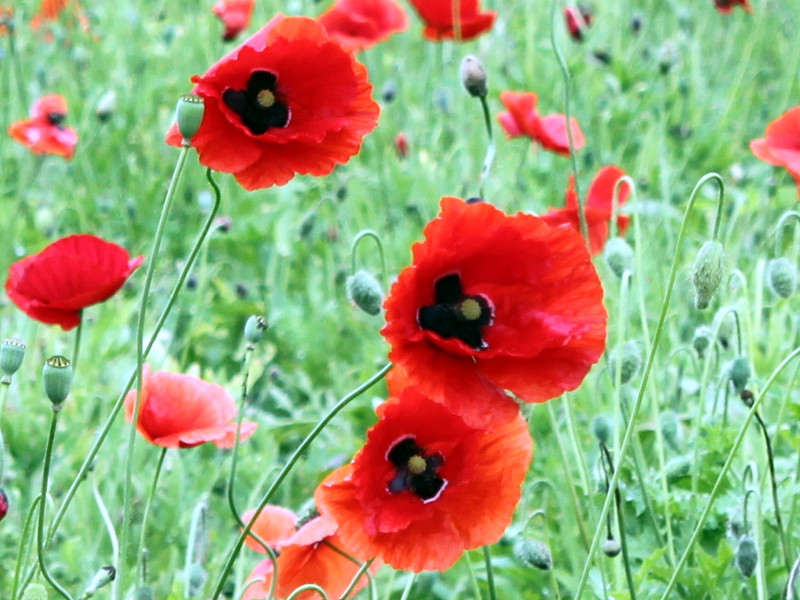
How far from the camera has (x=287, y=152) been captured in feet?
3.77

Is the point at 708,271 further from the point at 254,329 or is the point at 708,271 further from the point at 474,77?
the point at 474,77

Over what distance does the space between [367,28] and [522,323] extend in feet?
6.13

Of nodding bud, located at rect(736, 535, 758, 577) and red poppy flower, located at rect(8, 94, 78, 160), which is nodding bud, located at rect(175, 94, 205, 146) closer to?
nodding bud, located at rect(736, 535, 758, 577)

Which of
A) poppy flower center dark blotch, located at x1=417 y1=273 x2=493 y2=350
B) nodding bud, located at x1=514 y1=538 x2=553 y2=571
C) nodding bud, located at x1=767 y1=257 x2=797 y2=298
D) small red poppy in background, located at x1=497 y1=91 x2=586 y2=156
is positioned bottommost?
nodding bud, located at x1=514 y1=538 x2=553 y2=571

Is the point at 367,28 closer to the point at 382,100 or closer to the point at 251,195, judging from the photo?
the point at 251,195

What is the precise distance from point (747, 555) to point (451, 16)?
176 centimetres

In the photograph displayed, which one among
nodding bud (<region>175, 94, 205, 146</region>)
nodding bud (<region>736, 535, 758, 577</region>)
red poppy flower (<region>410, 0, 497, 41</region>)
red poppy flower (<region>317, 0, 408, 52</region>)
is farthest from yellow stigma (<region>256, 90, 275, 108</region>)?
red poppy flower (<region>410, 0, 497, 41</region>)

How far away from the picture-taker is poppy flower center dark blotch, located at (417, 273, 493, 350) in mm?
1019

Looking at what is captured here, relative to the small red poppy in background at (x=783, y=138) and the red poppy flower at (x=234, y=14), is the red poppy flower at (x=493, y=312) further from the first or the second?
the red poppy flower at (x=234, y=14)

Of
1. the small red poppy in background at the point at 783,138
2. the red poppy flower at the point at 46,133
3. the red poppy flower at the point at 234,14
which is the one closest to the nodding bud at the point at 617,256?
the small red poppy in background at the point at 783,138

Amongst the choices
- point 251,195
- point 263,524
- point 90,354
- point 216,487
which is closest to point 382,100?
point 251,195

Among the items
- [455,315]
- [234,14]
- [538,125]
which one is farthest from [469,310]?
[234,14]

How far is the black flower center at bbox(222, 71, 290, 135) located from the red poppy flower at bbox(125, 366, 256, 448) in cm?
30

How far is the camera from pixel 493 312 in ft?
3.38
